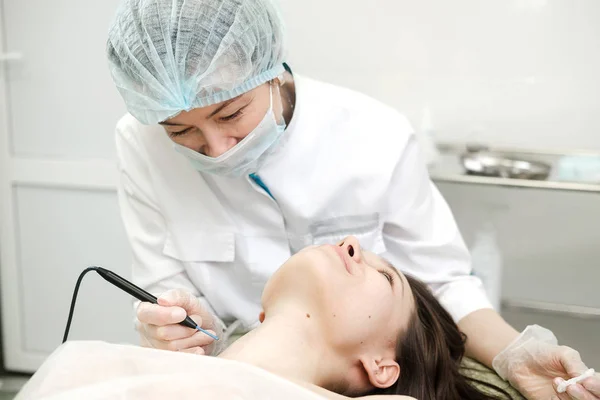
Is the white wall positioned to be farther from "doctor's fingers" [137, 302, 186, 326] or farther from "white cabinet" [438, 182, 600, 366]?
"doctor's fingers" [137, 302, 186, 326]

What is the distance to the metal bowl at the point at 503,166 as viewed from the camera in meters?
2.12

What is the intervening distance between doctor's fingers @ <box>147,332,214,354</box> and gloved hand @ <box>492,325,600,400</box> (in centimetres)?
63

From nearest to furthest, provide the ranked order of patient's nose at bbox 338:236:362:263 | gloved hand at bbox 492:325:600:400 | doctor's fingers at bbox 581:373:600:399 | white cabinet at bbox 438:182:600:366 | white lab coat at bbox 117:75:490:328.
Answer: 1. doctor's fingers at bbox 581:373:600:399
2. gloved hand at bbox 492:325:600:400
3. patient's nose at bbox 338:236:362:263
4. white lab coat at bbox 117:75:490:328
5. white cabinet at bbox 438:182:600:366

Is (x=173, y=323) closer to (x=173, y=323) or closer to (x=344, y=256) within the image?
(x=173, y=323)

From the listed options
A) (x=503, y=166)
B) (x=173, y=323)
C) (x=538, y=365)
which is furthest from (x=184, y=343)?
(x=503, y=166)

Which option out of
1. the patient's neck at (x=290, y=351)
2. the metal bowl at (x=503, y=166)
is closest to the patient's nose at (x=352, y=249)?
the patient's neck at (x=290, y=351)

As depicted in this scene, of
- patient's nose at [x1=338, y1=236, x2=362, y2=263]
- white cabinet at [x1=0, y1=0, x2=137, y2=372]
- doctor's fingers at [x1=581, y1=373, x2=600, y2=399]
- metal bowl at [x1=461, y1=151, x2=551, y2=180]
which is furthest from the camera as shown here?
white cabinet at [x1=0, y1=0, x2=137, y2=372]

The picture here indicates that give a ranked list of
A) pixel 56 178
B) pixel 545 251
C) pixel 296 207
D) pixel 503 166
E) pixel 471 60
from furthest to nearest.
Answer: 1. pixel 56 178
2. pixel 545 251
3. pixel 471 60
4. pixel 503 166
5. pixel 296 207

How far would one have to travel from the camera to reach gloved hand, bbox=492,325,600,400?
1.22 metres

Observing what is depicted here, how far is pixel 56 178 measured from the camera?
2764 millimetres

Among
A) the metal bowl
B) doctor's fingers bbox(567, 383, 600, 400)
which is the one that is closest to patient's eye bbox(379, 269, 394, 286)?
doctor's fingers bbox(567, 383, 600, 400)

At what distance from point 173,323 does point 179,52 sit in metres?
0.52

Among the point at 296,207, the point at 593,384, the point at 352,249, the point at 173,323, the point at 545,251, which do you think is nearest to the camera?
the point at 593,384

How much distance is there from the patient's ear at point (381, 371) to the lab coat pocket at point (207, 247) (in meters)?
0.47
